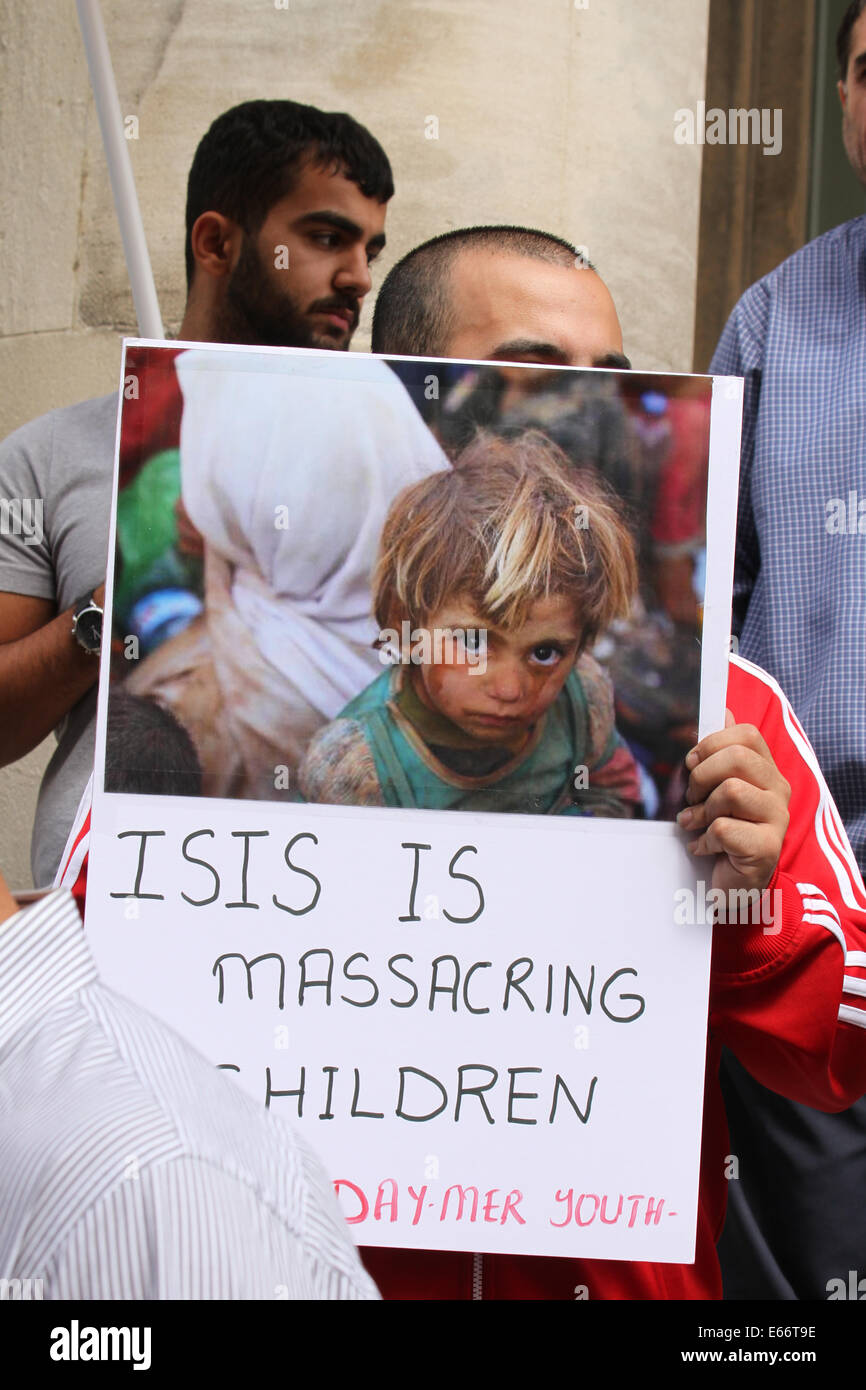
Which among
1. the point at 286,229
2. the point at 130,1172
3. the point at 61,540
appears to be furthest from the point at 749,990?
the point at 286,229

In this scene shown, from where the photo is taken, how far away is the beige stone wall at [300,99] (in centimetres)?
304

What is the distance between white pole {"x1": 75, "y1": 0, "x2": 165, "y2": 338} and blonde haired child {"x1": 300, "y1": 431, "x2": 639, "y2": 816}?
111 cm

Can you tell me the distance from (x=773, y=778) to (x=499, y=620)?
284 millimetres

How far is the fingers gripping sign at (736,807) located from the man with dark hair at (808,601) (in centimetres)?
69

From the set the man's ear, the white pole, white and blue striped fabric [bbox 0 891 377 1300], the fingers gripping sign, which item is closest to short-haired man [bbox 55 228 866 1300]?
the fingers gripping sign

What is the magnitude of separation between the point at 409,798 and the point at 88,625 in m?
0.71

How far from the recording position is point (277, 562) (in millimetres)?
1300

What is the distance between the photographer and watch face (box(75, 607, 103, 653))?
1848 millimetres

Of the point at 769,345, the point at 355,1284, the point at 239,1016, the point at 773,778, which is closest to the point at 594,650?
A: the point at 773,778

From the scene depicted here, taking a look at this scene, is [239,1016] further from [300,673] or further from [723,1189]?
[723,1189]
